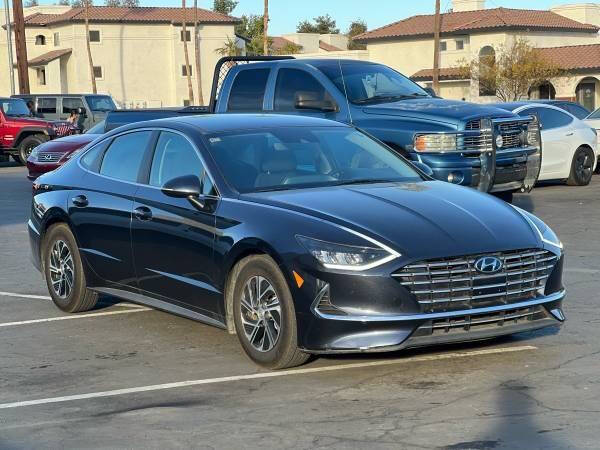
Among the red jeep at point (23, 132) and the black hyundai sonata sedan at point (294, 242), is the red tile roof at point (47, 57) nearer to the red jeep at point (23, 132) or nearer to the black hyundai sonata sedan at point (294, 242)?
the red jeep at point (23, 132)

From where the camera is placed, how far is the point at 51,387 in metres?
7.26

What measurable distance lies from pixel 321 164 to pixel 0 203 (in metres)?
13.4

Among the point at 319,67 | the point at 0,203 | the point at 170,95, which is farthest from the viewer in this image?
the point at 170,95

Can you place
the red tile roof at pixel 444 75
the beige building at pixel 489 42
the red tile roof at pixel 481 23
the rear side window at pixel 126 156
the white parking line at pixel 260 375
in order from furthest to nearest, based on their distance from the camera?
the red tile roof at pixel 481 23, the red tile roof at pixel 444 75, the beige building at pixel 489 42, the rear side window at pixel 126 156, the white parking line at pixel 260 375

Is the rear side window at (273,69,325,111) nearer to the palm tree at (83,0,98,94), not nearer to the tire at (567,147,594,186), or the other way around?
the tire at (567,147,594,186)

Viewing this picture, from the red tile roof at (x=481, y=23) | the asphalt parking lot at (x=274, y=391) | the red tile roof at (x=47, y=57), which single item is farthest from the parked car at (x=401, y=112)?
the red tile roof at (x=47, y=57)

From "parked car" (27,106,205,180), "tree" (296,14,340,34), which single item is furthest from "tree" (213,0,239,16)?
"parked car" (27,106,205,180)

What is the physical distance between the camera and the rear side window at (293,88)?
1509 cm

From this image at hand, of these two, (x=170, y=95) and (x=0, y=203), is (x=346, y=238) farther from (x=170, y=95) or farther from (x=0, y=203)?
(x=170, y=95)

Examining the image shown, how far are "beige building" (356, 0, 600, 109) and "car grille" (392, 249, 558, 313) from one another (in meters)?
59.8

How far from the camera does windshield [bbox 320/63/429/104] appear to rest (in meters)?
15.0

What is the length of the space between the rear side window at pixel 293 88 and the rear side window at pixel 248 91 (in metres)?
0.23

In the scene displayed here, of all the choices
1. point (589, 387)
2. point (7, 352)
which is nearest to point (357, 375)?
point (589, 387)

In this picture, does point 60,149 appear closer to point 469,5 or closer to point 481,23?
point 481,23
